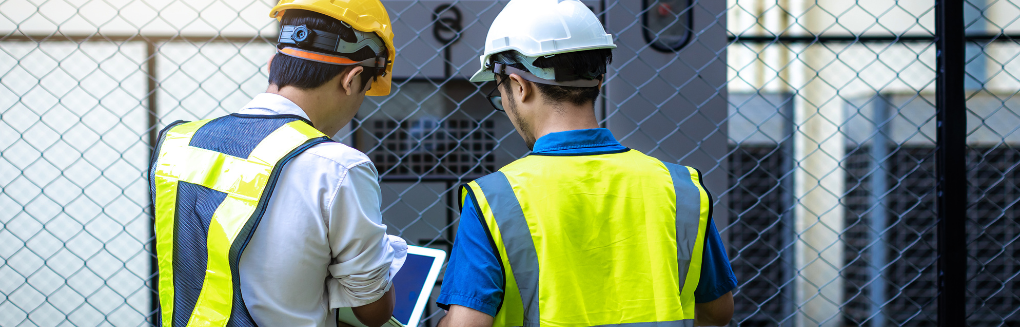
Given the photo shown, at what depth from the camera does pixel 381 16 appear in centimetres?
102

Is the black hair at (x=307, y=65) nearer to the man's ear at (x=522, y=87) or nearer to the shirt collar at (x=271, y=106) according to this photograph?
the shirt collar at (x=271, y=106)

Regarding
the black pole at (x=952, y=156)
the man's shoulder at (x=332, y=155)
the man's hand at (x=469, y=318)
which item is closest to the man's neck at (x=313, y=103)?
the man's shoulder at (x=332, y=155)

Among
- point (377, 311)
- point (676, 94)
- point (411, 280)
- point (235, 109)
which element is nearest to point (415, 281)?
point (411, 280)

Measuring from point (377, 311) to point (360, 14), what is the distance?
49cm

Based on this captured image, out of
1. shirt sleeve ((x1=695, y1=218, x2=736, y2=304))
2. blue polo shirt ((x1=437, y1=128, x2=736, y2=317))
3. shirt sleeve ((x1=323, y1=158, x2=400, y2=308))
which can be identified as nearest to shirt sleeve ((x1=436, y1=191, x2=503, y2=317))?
blue polo shirt ((x1=437, y1=128, x2=736, y2=317))

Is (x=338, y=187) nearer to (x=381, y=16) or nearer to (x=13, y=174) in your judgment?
(x=381, y=16)

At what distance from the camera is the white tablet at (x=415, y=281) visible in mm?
1008

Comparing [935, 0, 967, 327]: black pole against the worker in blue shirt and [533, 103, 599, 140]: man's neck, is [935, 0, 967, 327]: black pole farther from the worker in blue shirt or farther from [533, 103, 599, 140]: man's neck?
[533, 103, 599, 140]: man's neck

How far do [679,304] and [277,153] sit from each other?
597 mm

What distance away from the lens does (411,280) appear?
1.03 metres

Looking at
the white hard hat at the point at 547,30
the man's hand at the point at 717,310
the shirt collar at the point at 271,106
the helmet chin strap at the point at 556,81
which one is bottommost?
the man's hand at the point at 717,310

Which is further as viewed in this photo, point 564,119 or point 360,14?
point 360,14

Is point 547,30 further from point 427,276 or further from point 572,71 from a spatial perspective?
point 427,276

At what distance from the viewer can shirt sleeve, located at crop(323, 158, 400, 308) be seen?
2.56ft
